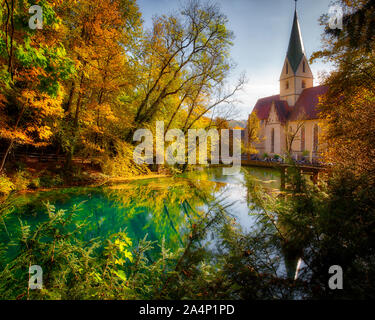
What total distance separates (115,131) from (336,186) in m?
13.8

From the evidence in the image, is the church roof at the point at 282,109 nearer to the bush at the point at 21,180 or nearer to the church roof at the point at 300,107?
the church roof at the point at 300,107

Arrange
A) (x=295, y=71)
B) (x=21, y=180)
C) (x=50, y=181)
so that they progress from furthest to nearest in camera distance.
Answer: (x=295, y=71), (x=50, y=181), (x=21, y=180)

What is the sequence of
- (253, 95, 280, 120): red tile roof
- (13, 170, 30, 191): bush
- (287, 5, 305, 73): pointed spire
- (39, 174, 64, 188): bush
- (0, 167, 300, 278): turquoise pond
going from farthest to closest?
(253, 95, 280, 120): red tile roof, (287, 5, 305, 73): pointed spire, (39, 174, 64, 188): bush, (13, 170, 30, 191): bush, (0, 167, 300, 278): turquoise pond

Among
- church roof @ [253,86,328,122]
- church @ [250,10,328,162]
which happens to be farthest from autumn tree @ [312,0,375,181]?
church @ [250,10,328,162]

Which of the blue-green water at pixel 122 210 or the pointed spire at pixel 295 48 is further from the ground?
the pointed spire at pixel 295 48

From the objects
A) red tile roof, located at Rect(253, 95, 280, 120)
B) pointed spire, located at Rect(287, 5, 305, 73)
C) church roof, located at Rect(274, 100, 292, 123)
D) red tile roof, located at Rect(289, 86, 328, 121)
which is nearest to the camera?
red tile roof, located at Rect(289, 86, 328, 121)

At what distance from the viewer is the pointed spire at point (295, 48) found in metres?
39.3

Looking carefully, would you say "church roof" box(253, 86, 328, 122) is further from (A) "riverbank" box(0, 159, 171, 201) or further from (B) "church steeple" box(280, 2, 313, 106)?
(A) "riverbank" box(0, 159, 171, 201)

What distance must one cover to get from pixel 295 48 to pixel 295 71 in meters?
4.24

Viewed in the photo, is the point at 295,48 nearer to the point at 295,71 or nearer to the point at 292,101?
the point at 295,71

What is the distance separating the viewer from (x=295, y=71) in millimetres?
40969

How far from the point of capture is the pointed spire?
39.3 meters

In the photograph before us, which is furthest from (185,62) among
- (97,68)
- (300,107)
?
(300,107)

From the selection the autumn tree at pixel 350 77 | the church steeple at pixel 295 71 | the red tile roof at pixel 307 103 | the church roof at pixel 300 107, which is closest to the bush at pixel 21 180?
the autumn tree at pixel 350 77
